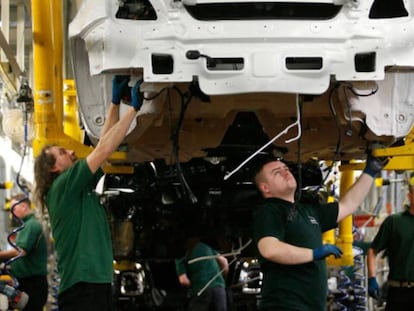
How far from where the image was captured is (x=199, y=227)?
9.23 metres

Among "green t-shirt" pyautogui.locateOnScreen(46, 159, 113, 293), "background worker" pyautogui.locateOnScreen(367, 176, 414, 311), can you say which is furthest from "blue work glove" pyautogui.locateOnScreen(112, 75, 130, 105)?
"background worker" pyautogui.locateOnScreen(367, 176, 414, 311)

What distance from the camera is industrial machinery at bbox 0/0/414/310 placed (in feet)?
16.1

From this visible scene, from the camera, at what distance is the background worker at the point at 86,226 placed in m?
5.12

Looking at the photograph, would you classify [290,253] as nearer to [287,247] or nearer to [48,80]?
[287,247]

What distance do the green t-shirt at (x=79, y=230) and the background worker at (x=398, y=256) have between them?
9.56 ft

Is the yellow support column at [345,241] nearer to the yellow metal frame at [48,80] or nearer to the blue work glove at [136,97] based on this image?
the yellow metal frame at [48,80]

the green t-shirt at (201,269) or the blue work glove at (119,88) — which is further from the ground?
the blue work glove at (119,88)

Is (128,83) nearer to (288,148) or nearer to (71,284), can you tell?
(71,284)

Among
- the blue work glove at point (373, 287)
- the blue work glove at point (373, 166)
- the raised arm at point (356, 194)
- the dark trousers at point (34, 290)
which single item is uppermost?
the blue work glove at point (373, 166)

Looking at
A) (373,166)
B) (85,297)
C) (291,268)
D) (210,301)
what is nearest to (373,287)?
(373,166)

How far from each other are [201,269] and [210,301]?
0.33 metres

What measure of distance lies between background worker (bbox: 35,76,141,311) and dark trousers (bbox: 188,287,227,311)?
3.97 meters

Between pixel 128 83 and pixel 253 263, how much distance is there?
488 centimetres

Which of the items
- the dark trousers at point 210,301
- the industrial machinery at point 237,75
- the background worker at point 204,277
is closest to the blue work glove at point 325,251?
the industrial machinery at point 237,75
